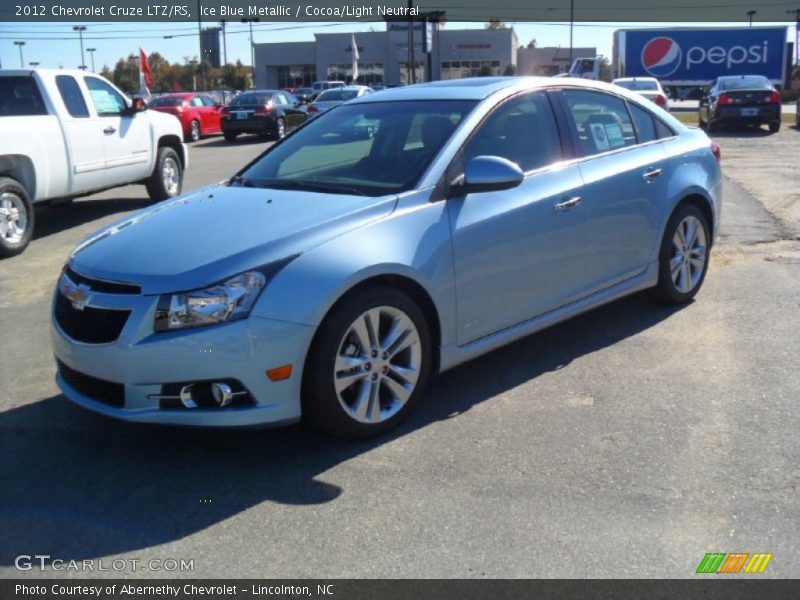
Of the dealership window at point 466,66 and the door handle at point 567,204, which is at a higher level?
the dealership window at point 466,66

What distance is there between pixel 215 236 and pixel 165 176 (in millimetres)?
8766

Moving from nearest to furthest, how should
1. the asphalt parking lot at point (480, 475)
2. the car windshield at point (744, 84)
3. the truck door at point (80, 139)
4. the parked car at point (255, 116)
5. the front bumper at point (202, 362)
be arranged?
the asphalt parking lot at point (480, 475), the front bumper at point (202, 362), the truck door at point (80, 139), the car windshield at point (744, 84), the parked car at point (255, 116)

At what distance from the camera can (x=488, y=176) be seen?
4328 millimetres

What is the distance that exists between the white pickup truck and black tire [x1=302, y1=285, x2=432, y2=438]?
19.7 ft

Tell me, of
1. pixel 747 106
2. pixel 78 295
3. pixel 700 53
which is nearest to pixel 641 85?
pixel 747 106

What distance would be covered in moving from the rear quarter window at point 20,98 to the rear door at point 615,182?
667cm

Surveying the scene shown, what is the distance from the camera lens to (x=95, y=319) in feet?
12.6

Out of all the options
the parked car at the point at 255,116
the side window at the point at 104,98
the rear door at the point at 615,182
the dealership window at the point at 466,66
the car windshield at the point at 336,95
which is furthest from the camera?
the dealership window at the point at 466,66

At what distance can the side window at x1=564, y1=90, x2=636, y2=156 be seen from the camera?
17.5ft

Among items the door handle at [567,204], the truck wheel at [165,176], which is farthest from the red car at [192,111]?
the door handle at [567,204]

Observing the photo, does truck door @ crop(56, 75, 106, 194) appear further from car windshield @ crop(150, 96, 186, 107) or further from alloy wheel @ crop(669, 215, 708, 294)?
car windshield @ crop(150, 96, 186, 107)

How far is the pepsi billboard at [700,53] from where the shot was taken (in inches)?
1817

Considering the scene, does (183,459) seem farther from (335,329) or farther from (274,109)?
(274,109)

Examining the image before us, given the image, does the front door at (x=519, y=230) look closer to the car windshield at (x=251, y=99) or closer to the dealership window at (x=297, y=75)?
the car windshield at (x=251, y=99)
